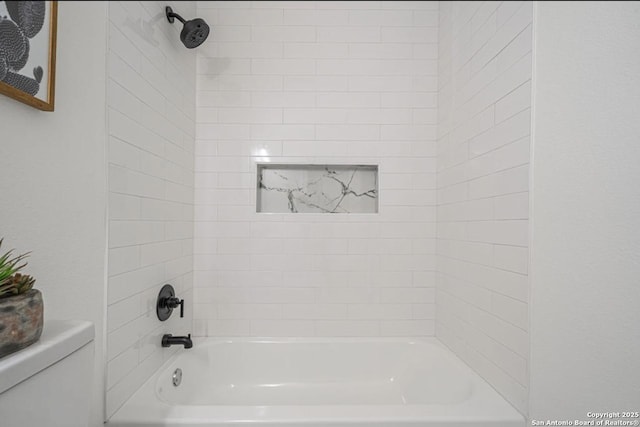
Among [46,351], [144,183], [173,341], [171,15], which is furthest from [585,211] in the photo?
[171,15]

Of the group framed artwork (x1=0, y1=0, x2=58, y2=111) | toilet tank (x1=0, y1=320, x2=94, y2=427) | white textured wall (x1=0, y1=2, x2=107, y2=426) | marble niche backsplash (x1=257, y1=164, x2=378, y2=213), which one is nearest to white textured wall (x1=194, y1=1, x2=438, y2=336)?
marble niche backsplash (x1=257, y1=164, x2=378, y2=213)

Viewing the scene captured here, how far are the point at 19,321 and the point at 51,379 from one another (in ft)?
0.48

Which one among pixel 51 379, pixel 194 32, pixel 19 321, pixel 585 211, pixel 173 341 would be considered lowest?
pixel 173 341

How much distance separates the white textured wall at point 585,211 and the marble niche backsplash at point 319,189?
1098 millimetres

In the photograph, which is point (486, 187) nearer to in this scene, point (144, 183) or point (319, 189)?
point (319, 189)

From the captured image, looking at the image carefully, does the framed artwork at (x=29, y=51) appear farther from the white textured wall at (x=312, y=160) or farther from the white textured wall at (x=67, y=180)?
the white textured wall at (x=312, y=160)

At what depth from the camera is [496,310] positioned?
1.51 meters

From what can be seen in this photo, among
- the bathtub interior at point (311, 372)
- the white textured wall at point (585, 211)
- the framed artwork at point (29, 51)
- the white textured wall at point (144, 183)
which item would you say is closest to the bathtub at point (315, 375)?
the bathtub interior at point (311, 372)

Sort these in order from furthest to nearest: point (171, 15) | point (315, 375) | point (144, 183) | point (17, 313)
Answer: point (315, 375) < point (171, 15) < point (144, 183) < point (17, 313)

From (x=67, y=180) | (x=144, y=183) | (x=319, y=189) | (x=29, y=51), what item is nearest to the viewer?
(x=29, y=51)

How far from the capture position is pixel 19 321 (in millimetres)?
745

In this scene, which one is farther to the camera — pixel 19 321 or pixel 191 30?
pixel 191 30

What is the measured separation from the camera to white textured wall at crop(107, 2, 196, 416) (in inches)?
53.6

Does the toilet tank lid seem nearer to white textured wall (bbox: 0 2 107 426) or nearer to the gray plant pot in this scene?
the gray plant pot
